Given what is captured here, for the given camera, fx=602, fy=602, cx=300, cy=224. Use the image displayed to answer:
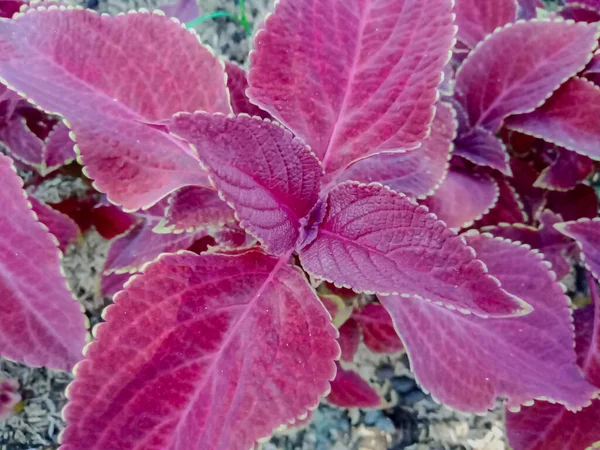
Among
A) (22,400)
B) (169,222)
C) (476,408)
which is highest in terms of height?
(169,222)

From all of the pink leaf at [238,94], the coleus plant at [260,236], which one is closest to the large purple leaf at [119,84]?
the coleus plant at [260,236]

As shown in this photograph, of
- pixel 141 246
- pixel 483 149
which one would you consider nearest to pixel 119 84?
pixel 141 246

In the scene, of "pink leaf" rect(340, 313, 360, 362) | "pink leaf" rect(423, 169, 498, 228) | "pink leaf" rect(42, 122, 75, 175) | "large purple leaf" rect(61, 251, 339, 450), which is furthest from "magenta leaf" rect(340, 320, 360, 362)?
"pink leaf" rect(42, 122, 75, 175)

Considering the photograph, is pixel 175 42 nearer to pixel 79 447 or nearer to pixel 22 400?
pixel 79 447

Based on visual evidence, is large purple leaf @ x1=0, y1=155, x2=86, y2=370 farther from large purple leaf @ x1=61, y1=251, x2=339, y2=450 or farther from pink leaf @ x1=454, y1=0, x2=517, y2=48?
pink leaf @ x1=454, y1=0, x2=517, y2=48

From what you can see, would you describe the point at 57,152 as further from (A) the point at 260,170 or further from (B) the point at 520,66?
(B) the point at 520,66

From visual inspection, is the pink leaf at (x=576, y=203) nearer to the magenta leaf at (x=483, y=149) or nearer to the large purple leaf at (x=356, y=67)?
the magenta leaf at (x=483, y=149)

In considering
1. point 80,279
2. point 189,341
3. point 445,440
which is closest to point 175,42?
point 189,341
